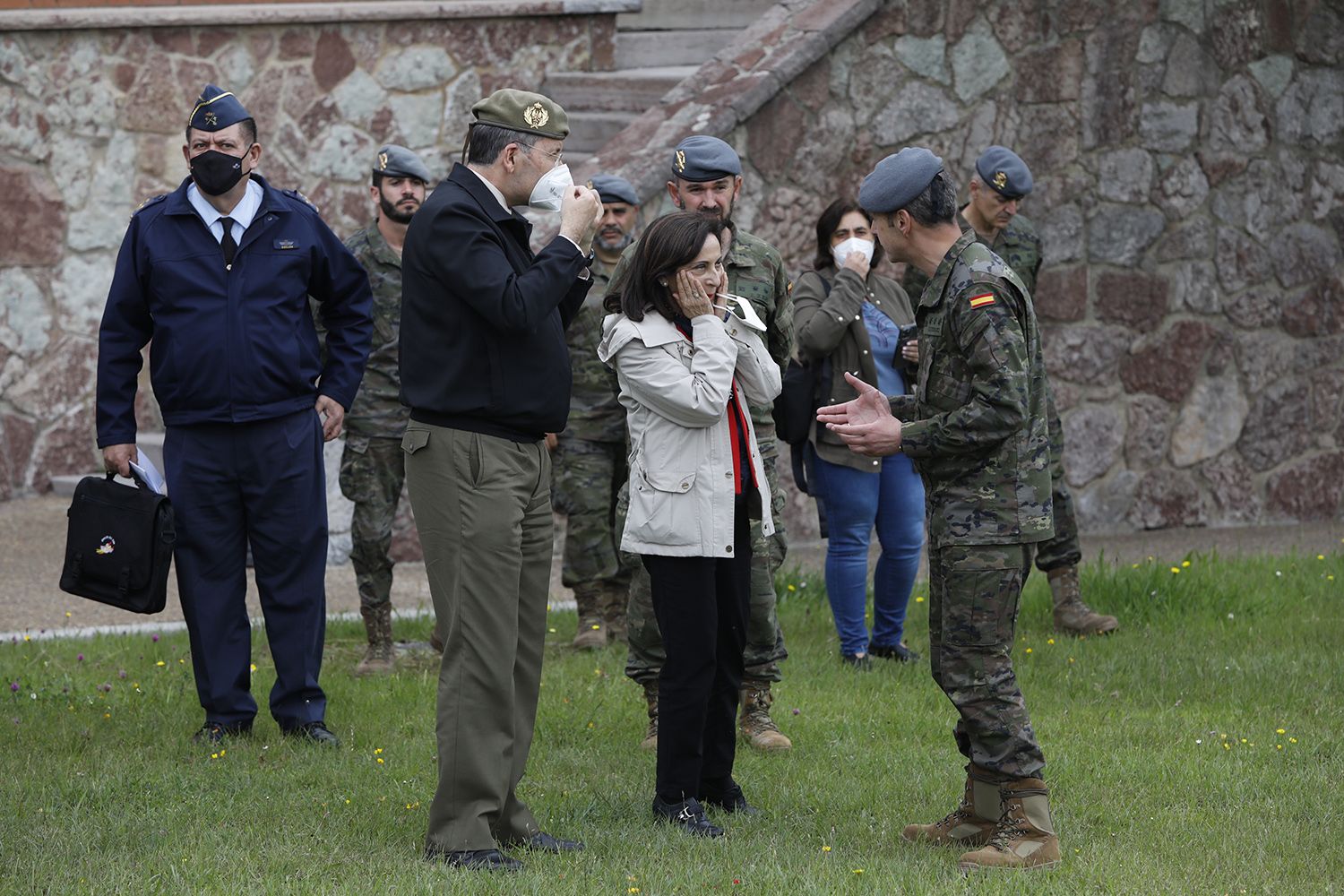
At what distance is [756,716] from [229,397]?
2090 mm

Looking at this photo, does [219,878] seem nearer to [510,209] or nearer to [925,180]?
[510,209]

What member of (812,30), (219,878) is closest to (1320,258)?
(812,30)

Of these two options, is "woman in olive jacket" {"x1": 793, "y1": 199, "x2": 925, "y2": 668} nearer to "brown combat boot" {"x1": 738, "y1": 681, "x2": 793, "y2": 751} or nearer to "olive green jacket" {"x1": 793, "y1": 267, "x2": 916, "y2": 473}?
"olive green jacket" {"x1": 793, "y1": 267, "x2": 916, "y2": 473}

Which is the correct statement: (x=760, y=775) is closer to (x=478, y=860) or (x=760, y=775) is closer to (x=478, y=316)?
(x=478, y=860)

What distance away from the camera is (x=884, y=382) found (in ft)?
21.8

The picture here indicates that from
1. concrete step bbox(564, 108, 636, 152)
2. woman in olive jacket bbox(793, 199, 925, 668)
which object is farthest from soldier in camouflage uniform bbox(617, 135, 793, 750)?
concrete step bbox(564, 108, 636, 152)

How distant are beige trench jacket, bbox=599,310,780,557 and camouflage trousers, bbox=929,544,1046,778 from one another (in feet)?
2.06

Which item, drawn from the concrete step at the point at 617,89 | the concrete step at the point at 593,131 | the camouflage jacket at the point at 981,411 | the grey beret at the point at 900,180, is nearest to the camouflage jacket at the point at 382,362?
the grey beret at the point at 900,180

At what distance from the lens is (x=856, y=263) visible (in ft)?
21.2

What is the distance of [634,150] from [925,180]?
4.29m

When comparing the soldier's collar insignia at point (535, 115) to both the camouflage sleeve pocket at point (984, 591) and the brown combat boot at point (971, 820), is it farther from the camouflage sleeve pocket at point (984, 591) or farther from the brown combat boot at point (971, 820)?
the brown combat boot at point (971, 820)

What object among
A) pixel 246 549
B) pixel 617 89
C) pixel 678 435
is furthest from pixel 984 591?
pixel 617 89

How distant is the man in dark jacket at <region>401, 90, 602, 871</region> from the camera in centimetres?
421

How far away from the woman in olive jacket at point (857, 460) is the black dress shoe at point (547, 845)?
2.41 meters
